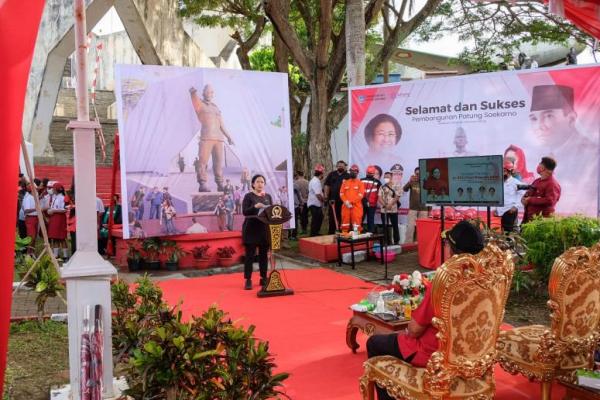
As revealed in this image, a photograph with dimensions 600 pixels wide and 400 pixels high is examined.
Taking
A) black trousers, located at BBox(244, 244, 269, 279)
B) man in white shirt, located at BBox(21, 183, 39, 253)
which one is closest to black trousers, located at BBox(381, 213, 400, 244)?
A: black trousers, located at BBox(244, 244, 269, 279)

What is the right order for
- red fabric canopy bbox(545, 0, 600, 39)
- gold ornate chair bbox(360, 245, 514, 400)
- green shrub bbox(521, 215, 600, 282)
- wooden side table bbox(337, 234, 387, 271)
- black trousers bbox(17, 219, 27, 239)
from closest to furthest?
gold ornate chair bbox(360, 245, 514, 400) < red fabric canopy bbox(545, 0, 600, 39) < green shrub bbox(521, 215, 600, 282) < wooden side table bbox(337, 234, 387, 271) < black trousers bbox(17, 219, 27, 239)

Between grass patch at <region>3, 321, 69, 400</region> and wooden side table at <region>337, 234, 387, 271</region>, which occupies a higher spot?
wooden side table at <region>337, 234, 387, 271</region>

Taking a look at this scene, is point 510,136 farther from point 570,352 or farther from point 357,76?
point 570,352

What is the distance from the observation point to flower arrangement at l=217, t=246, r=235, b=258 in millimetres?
9891

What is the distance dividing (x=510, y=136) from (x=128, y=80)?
21.0 feet

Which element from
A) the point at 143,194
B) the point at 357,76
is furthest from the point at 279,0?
the point at 143,194

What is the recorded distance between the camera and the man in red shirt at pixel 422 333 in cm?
312

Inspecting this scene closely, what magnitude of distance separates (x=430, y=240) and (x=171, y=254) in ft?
13.7

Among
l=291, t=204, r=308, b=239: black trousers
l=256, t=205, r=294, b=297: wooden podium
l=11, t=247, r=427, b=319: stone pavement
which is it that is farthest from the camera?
l=291, t=204, r=308, b=239: black trousers

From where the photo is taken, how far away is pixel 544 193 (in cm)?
764

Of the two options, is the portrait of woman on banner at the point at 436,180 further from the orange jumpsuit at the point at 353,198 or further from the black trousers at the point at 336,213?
the black trousers at the point at 336,213

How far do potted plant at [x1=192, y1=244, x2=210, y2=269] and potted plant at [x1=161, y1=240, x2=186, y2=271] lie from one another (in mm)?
231

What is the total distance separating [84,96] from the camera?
296cm

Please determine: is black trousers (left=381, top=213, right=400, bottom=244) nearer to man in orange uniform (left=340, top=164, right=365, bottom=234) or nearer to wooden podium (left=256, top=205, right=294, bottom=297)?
man in orange uniform (left=340, top=164, right=365, bottom=234)
